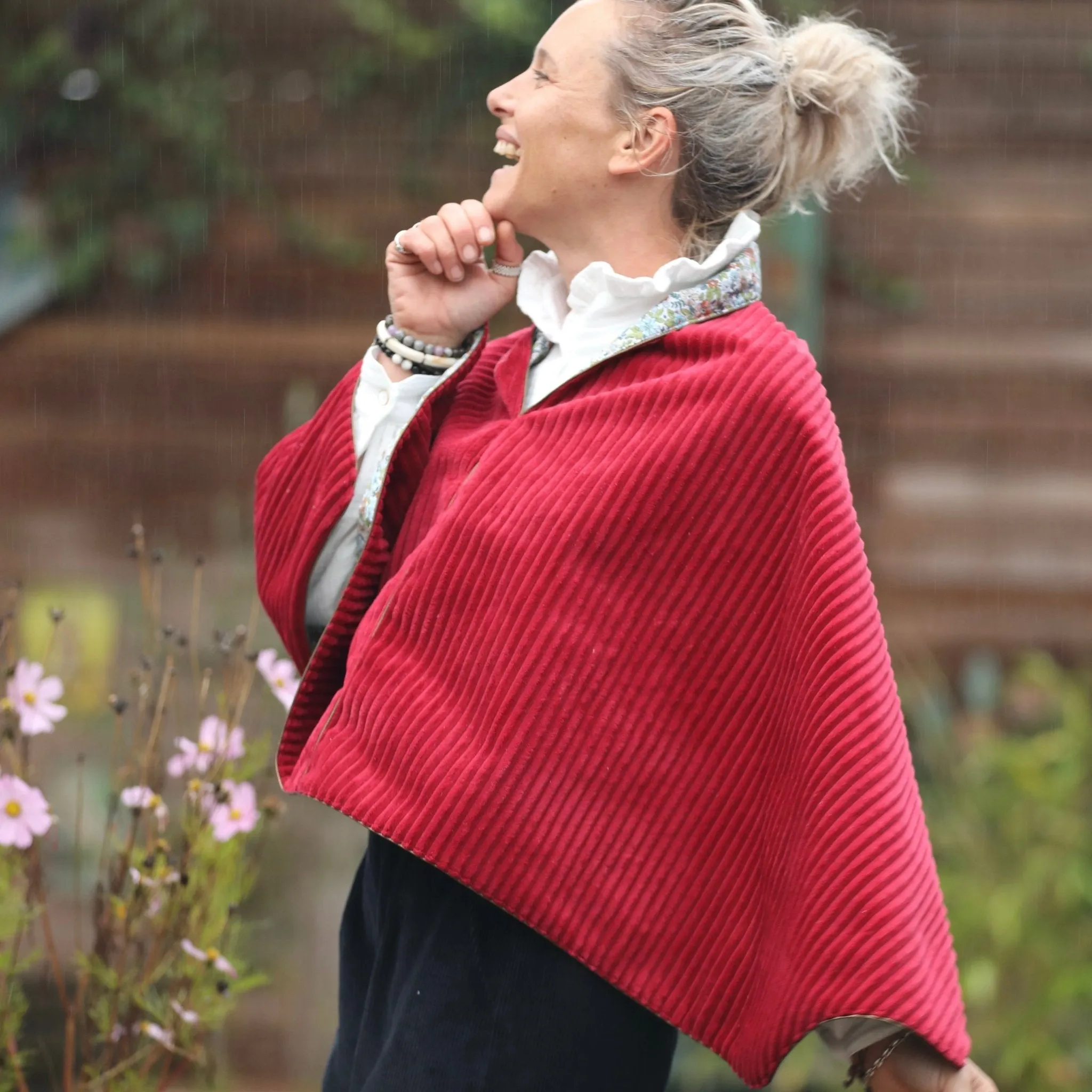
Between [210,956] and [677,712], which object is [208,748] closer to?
[210,956]

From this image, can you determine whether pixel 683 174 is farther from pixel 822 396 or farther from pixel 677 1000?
pixel 677 1000

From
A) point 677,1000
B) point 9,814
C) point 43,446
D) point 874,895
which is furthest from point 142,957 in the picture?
point 43,446

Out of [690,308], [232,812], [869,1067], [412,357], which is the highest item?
[690,308]

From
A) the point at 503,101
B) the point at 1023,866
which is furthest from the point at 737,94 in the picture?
the point at 1023,866

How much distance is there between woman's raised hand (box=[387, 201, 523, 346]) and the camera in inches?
64.0

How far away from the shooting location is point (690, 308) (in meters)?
1.51

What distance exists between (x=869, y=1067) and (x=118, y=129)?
9.75 feet

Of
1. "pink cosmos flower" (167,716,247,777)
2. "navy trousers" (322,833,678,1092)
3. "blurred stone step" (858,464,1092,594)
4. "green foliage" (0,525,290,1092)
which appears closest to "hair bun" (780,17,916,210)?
"navy trousers" (322,833,678,1092)

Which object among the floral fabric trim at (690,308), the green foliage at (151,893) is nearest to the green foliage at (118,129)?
the green foliage at (151,893)

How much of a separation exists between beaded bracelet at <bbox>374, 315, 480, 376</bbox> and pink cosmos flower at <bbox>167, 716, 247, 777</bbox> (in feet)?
2.45

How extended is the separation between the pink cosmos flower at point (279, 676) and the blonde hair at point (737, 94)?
99cm

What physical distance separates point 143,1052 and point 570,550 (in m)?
1.22

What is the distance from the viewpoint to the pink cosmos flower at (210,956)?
2.09m

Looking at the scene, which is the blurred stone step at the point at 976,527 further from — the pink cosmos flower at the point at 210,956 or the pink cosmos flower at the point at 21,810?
the pink cosmos flower at the point at 21,810
